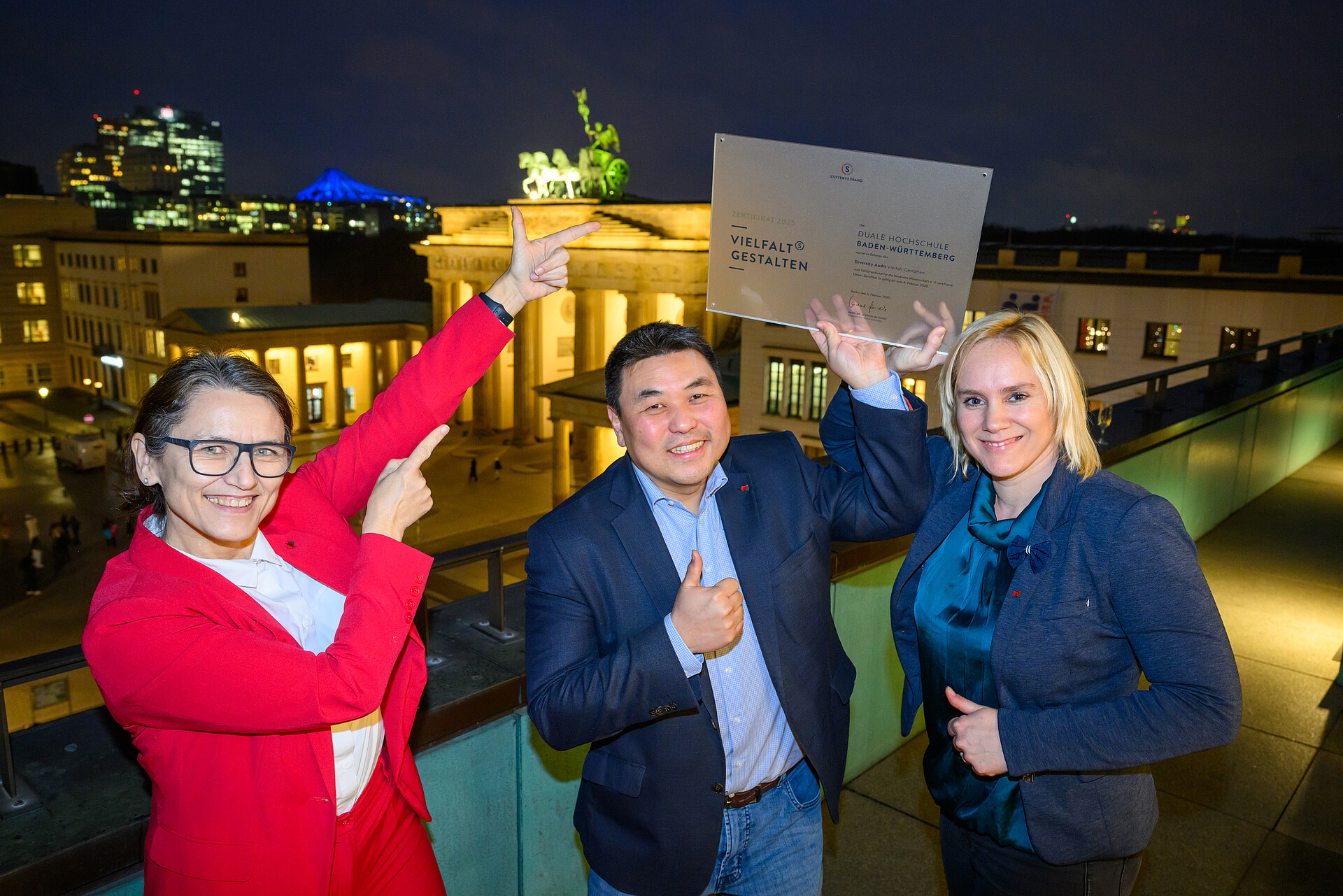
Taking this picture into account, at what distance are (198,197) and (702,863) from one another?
174601 mm

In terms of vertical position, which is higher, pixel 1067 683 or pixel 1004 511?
pixel 1004 511

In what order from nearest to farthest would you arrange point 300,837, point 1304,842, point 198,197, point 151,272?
point 300,837 < point 1304,842 < point 151,272 < point 198,197

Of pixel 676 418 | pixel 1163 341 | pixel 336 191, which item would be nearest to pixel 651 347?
pixel 676 418

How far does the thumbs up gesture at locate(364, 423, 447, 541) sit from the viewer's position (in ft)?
6.47

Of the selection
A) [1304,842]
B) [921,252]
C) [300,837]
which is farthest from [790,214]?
[1304,842]

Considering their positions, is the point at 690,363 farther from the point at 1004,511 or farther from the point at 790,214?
the point at 1004,511

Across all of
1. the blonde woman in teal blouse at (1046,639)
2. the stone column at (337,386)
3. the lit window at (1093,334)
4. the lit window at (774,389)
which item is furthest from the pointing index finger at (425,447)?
the stone column at (337,386)

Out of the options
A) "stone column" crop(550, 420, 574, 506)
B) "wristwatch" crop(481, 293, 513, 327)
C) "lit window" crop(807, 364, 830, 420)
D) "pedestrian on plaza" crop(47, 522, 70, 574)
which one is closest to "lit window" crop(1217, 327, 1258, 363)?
"lit window" crop(807, 364, 830, 420)

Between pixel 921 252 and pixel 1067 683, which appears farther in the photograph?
pixel 921 252

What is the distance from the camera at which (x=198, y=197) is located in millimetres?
150875

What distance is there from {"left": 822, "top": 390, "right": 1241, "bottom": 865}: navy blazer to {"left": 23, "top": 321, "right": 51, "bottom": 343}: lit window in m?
87.5

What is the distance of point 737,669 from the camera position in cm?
246

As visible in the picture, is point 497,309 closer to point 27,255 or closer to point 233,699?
point 233,699

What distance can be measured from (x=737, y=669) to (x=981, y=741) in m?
0.66
